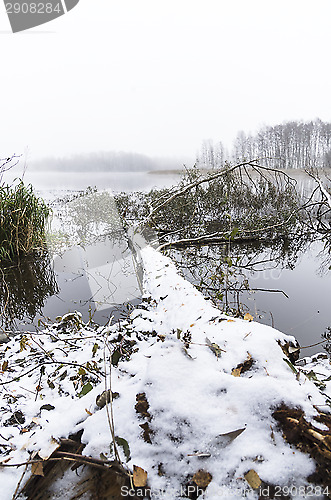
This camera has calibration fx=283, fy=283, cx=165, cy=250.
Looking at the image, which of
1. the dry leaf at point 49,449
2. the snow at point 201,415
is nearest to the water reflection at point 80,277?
the snow at point 201,415

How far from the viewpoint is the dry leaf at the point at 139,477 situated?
A: 658mm

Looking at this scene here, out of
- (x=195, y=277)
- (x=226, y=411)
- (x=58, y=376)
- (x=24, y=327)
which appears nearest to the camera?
(x=226, y=411)

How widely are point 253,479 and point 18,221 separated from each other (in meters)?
3.87

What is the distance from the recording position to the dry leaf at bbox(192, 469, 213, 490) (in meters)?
0.66

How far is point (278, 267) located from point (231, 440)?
3.44 meters

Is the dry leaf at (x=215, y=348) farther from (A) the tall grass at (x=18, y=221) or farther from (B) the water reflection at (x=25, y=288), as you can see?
(A) the tall grass at (x=18, y=221)

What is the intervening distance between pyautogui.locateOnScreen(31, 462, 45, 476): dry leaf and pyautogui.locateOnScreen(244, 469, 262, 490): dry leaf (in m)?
0.52

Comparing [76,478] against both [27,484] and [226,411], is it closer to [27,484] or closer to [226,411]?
[27,484]

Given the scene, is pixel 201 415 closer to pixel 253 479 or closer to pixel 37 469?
pixel 253 479

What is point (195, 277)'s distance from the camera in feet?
11.5

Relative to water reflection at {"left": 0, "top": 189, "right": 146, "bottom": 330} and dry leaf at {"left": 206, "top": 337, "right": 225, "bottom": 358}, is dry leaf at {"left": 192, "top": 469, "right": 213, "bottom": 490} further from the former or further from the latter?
water reflection at {"left": 0, "top": 189, "right": 146, "bottom": 330}

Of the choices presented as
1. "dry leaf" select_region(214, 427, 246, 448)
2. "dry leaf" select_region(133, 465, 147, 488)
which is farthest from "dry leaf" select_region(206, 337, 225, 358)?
"dry leaf" select_region(133, 465, 147, 488)

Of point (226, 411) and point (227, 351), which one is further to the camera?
point (227, 351)

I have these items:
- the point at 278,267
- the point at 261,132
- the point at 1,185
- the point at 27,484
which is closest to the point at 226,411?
the point at 27,484
